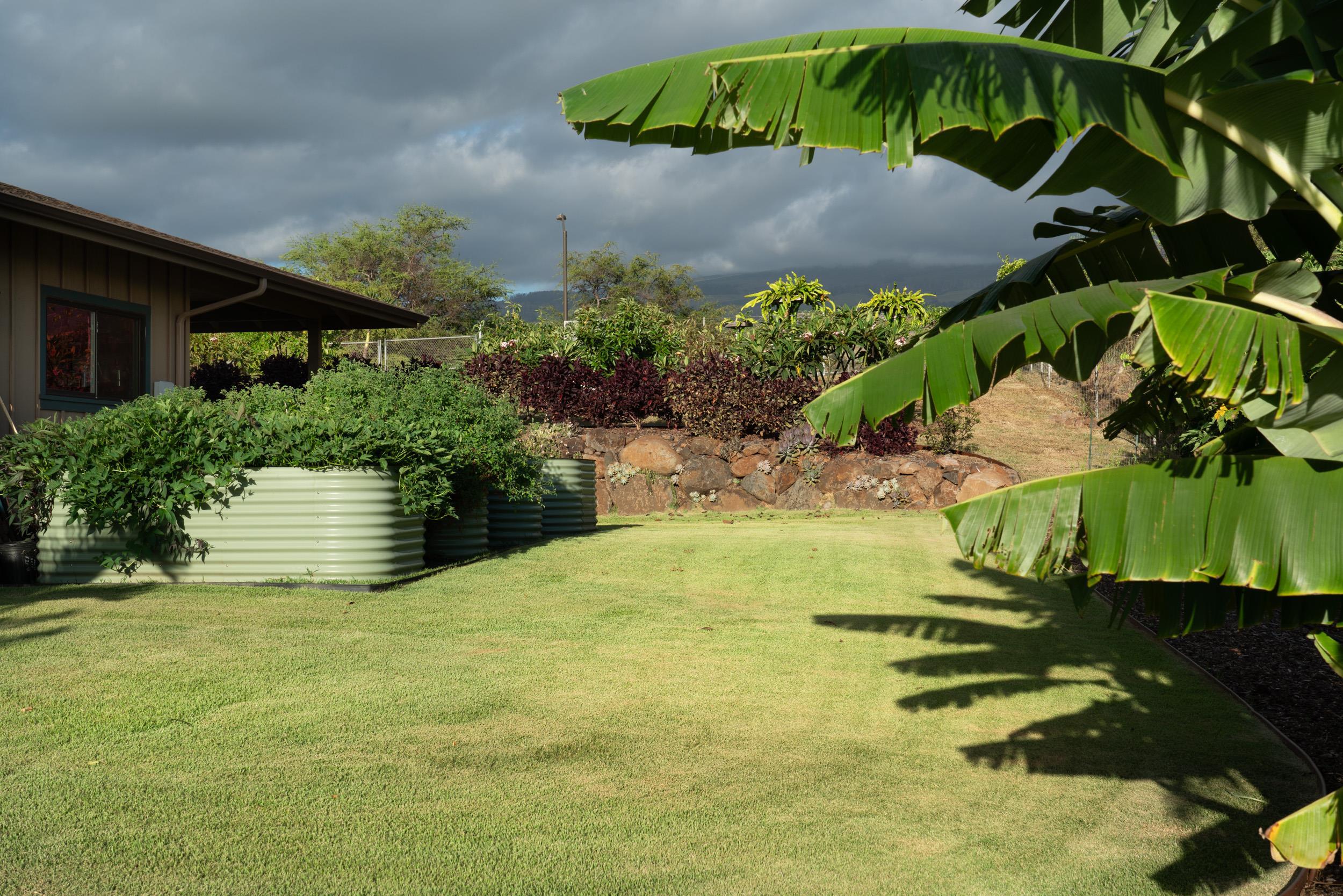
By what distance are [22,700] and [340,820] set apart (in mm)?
2189

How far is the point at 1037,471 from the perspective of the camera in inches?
746

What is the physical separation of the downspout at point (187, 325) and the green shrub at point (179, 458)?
172 inches

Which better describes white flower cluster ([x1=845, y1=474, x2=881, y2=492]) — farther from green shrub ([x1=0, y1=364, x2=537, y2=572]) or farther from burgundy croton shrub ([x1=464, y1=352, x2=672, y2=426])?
green shrub ([x1=0, y1=364, x2=537, y2=572])

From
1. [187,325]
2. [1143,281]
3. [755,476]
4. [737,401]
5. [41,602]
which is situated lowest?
[41,602]

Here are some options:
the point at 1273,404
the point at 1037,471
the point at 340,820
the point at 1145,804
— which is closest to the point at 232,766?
the point at 340,820

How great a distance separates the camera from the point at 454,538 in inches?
384

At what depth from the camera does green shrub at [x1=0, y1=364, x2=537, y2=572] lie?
7707 millimetres

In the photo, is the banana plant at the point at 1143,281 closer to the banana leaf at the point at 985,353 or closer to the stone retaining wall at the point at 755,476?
the banana leaf at the point at 985,353

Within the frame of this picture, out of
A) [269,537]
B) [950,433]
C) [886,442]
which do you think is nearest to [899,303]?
[950,433]

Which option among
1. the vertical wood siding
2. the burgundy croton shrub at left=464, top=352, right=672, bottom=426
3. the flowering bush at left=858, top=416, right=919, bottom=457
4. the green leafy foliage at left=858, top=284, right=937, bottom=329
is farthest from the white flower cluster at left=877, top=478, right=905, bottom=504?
the vertical wood siding

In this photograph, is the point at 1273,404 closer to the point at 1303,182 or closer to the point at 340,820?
the point at 1303,182

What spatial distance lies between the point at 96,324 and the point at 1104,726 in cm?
1115

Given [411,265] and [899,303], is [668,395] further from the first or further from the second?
[411,265]

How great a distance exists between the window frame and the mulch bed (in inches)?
416
